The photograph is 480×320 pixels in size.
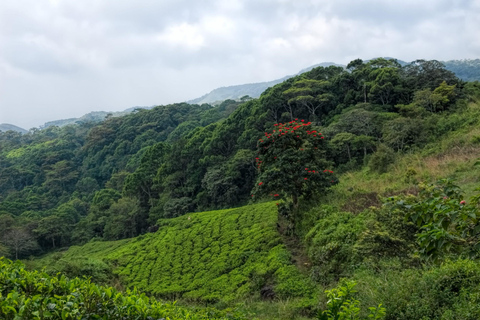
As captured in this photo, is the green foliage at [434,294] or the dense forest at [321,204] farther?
the dense forest at [321,204]

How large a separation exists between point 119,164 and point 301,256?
41404 millimetres

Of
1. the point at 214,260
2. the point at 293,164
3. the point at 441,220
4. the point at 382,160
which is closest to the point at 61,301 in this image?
the point at 441,220

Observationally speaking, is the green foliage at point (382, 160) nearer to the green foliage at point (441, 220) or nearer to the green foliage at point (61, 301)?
the green foliage at point (441, 220)

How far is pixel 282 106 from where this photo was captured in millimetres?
27562

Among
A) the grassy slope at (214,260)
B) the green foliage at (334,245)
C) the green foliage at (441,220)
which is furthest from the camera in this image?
the grassy slope at (214,260)

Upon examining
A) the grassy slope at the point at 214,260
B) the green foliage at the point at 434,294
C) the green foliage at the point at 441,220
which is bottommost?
the grassy slope at the point at 214,260

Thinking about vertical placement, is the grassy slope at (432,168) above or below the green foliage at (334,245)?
above

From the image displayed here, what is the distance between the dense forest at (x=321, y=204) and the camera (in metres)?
4.60

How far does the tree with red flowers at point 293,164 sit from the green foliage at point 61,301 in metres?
8.26

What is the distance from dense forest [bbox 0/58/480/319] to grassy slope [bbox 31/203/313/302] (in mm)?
88

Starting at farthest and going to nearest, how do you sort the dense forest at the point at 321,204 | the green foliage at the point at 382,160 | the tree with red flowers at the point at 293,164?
the green foliage at the point at 382,160, the tree with red flowers at the point at 293,164, the dense forest at the point at 321,204

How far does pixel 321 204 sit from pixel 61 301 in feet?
33.0

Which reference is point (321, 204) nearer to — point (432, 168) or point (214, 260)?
point (432, 168)

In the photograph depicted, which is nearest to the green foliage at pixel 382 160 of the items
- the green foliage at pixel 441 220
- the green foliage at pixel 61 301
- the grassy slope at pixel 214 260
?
the grassy slope at pixel 214 260
